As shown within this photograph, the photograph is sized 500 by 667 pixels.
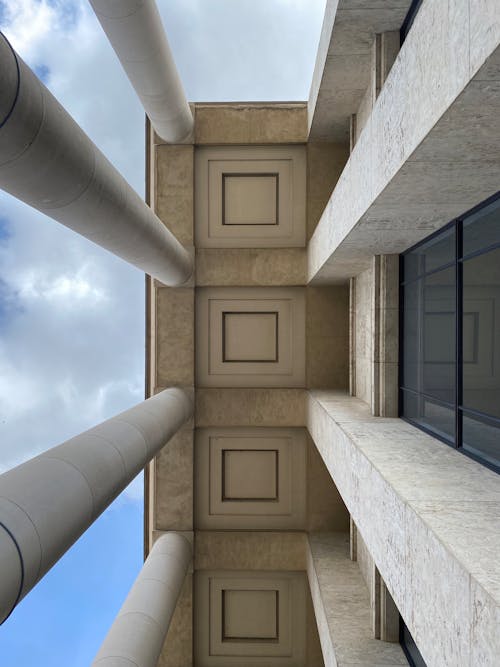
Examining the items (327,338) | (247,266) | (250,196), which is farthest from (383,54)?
(327,338)

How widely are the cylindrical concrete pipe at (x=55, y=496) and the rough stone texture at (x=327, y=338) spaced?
10028 millimetres

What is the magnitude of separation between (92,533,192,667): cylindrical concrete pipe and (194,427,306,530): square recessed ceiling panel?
6.70 feet

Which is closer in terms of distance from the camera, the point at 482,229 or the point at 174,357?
the point at 482,229

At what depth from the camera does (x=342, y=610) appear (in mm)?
13367

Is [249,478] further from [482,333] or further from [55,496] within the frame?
[55,496]

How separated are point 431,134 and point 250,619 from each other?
18.7 m

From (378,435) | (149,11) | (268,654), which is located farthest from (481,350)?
(268,654)

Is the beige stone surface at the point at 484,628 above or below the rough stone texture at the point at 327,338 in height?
below

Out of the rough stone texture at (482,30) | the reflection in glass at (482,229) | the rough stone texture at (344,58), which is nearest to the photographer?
the rough stone texture at (482,30)

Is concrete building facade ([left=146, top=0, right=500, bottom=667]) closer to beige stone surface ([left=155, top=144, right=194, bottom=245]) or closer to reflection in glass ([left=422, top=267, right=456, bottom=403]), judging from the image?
beige stone surface ([left=155, top=144, right=194, bottom=245])

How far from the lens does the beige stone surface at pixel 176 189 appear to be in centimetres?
1902

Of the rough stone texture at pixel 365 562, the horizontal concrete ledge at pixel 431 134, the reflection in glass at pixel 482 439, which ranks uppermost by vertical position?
the horizontal concrete ledge at pixel 431 134

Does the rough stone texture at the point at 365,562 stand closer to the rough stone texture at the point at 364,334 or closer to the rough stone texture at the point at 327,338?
the rough stone texture at the point at 364,334

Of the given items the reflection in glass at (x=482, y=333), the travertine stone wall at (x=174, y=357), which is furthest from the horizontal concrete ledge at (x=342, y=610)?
the reflection in glass at (x=482, y=333)
